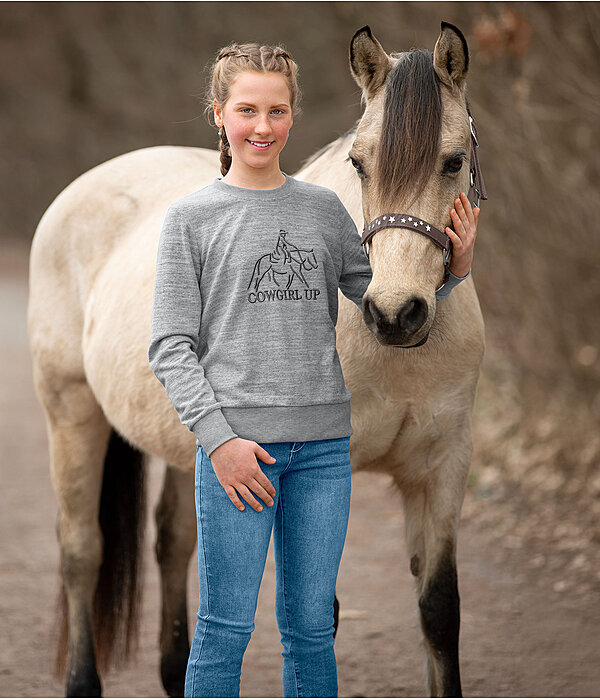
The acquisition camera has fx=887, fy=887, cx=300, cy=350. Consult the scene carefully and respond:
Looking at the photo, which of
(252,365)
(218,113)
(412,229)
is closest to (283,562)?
(252,365)

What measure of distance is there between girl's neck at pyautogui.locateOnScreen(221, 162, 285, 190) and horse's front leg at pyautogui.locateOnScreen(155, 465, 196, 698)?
185cm

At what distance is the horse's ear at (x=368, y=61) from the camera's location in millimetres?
2086

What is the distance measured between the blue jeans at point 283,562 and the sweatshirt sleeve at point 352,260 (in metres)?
0.38

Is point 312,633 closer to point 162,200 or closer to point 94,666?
point 94,666

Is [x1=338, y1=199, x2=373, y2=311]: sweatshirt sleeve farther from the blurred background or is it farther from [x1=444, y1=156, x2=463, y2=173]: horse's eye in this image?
the blurred background

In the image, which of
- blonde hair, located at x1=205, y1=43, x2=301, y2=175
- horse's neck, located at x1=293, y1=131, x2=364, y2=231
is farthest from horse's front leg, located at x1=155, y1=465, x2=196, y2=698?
blonde hair, located at x1=205, y1=43, x2=301, y2=175

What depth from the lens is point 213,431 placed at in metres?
1.80

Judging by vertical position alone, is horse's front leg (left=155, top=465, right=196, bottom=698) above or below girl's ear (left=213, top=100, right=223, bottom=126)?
below

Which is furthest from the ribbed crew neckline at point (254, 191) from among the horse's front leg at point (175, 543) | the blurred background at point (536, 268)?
the blurred background at point (536, 268)

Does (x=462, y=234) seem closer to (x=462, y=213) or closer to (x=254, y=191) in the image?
(x=462, y=213)

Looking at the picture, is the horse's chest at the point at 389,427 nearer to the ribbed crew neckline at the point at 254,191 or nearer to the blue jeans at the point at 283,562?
the blue jeans at the point at 283,562

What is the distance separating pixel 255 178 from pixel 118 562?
2.14 metres

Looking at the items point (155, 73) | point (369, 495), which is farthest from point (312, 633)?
point (155, 73)

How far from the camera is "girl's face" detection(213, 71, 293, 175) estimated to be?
186cm
